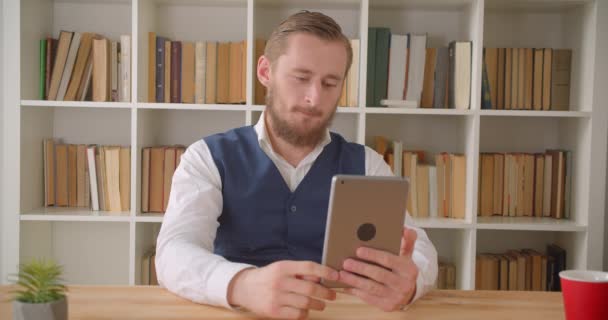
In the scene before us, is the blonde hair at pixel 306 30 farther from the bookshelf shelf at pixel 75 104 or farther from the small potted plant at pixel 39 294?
the bookshelf shelf at pixel 75 104

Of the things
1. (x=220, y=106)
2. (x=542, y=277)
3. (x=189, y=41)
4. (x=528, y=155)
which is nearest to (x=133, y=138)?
(x=220, y=106)

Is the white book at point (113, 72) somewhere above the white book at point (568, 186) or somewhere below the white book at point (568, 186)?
above

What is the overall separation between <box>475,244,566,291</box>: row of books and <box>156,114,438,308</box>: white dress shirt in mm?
1223

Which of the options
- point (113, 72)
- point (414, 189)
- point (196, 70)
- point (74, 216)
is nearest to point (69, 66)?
point (113, 72)

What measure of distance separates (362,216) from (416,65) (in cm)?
178

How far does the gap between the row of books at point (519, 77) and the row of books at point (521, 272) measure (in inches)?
25.9

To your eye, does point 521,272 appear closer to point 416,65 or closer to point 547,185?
point 547,185

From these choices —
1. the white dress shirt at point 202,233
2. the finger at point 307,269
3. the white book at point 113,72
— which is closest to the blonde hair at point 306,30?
the white dress shirt at point 202,233

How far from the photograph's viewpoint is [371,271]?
43.7 inches

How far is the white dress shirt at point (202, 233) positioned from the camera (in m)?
1.19

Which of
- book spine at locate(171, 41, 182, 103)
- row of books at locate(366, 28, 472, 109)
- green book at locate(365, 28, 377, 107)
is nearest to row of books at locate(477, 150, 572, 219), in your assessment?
row of books at locate(366, 28, 472, 109)

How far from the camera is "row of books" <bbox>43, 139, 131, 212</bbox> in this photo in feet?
9.12

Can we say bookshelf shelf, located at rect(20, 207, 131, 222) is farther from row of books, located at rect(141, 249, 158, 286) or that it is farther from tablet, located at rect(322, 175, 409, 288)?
tablet, located at rect(322, 175, 409, 288)

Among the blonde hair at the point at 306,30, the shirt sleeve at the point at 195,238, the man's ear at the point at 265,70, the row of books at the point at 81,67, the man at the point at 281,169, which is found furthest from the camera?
the row of books at the point at 81,67
